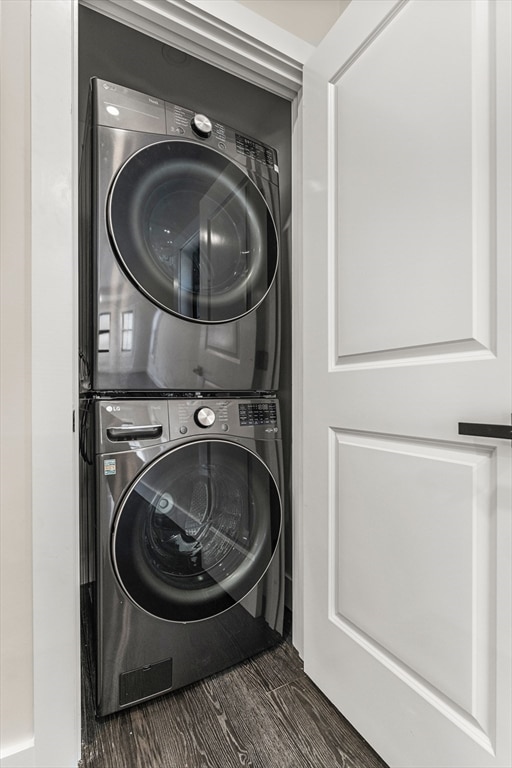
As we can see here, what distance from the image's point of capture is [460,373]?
30.4 inches

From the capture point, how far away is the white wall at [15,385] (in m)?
0.87

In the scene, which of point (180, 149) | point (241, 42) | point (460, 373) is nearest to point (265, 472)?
point (460, 373)

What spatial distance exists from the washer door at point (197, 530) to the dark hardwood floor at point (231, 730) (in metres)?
0.23

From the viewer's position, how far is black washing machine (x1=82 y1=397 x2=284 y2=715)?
1.03 meters

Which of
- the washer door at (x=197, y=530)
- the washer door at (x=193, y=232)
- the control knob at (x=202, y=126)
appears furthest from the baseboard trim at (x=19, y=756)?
the control knob at (x=202, y=126)

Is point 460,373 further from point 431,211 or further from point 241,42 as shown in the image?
point 241,42

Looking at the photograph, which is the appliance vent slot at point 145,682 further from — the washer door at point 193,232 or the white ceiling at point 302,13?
the white ceiling at point 302,13

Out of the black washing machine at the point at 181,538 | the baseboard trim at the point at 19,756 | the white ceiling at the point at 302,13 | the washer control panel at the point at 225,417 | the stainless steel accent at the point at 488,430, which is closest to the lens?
the stainless steel accent at the point at 488,430

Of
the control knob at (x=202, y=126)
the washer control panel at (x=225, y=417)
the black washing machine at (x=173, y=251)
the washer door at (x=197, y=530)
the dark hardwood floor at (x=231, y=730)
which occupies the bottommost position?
the dark hardwood floor at (x=231, y=730)

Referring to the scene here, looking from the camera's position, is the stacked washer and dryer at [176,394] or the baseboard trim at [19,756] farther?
the stacked washer and dryer at [176,394]

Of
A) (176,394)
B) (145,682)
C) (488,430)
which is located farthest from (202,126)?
(145,682)

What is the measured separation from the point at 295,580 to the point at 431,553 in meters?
0.65

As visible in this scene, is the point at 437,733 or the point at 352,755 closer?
the point at 437,733

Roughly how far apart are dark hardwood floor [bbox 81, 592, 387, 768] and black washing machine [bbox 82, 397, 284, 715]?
0.05 meters
